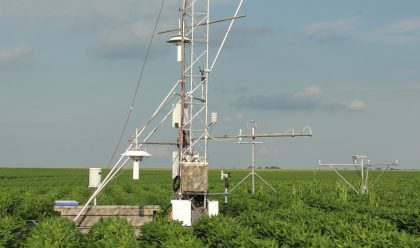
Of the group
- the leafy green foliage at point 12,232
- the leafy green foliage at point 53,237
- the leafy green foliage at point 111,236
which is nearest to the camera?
the leafy green foliage at point 111,236

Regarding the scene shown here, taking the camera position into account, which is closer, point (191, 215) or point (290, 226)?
point (290, 226)

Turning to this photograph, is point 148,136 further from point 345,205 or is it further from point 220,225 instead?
point 345,205

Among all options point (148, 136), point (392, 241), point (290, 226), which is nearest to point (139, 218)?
point (148, 136)

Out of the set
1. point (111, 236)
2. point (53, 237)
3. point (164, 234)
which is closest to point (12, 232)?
point (53, 237)

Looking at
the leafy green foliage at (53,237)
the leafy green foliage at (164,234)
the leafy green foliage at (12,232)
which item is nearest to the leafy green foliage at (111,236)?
the leafy green foliage at (53,237)

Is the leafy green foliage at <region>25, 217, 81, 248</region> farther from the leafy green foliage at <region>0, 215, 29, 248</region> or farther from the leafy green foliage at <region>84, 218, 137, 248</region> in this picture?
the leafy green foliage at <region>0, 215, 29, 248</region>

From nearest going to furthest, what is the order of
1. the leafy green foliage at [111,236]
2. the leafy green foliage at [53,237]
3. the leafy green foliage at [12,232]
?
the leafy green foliage at [111,236], the leafy green foliage at [53,237], the leafy green foliage at [12,232]

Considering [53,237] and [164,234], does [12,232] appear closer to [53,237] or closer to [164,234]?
[53,237]

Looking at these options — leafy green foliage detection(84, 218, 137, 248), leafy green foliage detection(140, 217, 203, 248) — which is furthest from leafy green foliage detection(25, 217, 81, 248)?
leafy green foliage detection(140, 217, 203, 248)

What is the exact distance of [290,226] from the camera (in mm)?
17094

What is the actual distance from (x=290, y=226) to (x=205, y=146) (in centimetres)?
829

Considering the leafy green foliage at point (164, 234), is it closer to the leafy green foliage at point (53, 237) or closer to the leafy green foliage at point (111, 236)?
the leafy green foliage at point (111, 236)

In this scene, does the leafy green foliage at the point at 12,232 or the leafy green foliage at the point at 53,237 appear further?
the leafy green foliage at the point at 12,232

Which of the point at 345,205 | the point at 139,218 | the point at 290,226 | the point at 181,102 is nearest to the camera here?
the point at 290,226
